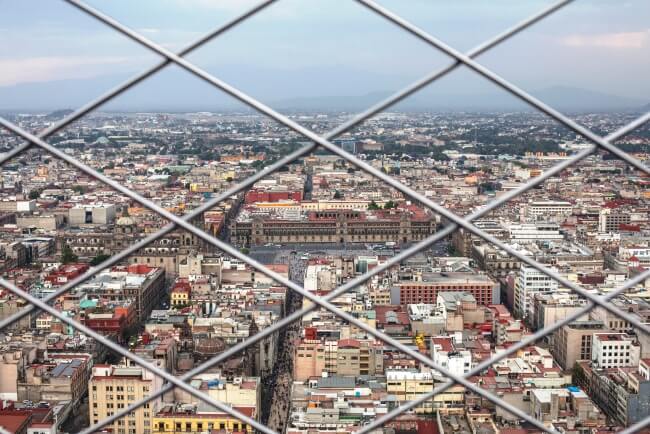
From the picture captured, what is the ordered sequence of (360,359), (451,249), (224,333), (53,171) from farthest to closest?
(53,171)
(451,249)
(224,333)
(360,359)

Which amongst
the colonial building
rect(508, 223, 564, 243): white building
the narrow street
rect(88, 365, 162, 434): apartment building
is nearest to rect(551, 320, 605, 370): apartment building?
the narrow street

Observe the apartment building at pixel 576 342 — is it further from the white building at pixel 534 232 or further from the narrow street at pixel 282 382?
the white building at pixel 534 232

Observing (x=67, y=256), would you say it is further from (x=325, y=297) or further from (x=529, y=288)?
(x=325, y=297)

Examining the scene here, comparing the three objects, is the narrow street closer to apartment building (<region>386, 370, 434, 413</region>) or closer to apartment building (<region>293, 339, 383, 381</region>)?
apartment building (<region>293, 339, 383, 381</region>)

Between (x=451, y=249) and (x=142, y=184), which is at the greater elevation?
(x=142, y=184)

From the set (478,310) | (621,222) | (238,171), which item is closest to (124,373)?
(478,310)

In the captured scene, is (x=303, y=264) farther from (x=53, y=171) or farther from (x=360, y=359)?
(x=53, y=171)
